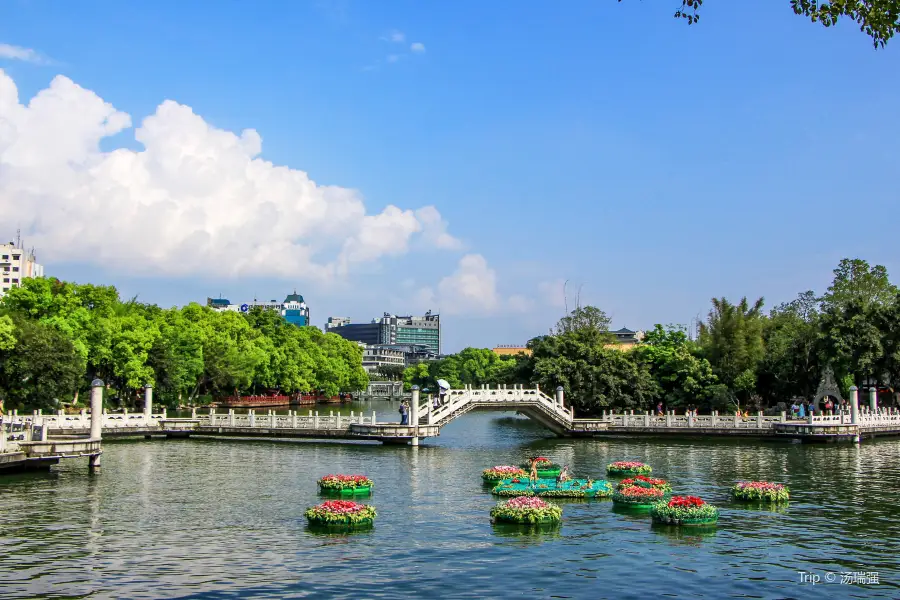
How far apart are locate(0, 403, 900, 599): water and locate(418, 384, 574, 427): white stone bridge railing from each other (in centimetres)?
1140

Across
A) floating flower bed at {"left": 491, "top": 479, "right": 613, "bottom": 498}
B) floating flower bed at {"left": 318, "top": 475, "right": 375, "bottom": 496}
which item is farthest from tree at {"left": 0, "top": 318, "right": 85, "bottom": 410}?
floating flower bed at {"left": 491, "top": 479, "right": 613, "bottom": 498}

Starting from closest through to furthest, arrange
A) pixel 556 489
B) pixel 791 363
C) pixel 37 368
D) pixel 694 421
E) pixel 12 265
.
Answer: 1. pixel 556 489
2. pixel 37 368
3. pixel 694 421
4. pixel 791 363
5. pixel 12 265

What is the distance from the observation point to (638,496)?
25.2m

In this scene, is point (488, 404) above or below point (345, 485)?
above

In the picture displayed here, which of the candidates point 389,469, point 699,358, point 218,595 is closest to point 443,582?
point 218,595

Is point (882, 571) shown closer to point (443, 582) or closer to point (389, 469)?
point (443, 582)

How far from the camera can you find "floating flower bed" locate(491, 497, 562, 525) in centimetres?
2230

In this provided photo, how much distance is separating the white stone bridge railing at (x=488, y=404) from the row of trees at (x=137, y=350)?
23.9m

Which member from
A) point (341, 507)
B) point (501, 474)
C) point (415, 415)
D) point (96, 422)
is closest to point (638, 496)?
point (501, 474)

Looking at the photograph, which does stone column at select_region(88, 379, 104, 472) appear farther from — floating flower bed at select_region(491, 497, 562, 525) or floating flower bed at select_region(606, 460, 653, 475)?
floating flower bed at select_region(606, 460, 653, 475)

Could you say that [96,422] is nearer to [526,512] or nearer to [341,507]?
[341,507]

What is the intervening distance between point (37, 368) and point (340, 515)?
36.7 metres

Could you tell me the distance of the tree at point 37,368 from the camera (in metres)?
50.2

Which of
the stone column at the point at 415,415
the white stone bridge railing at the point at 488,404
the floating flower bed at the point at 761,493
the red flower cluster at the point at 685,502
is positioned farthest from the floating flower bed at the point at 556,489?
the white stone bridge railing at the point at 488,404
